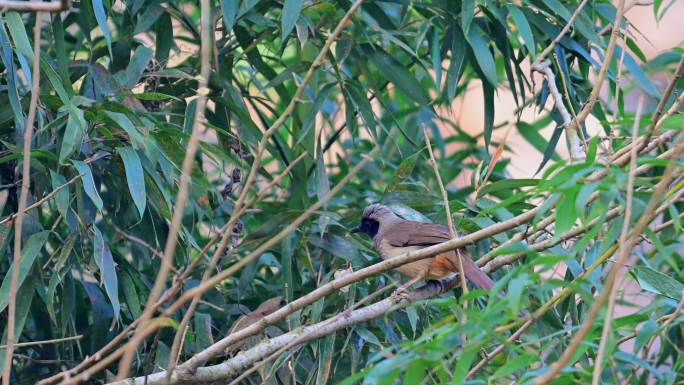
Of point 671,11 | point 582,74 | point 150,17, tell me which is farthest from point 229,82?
point 671,11

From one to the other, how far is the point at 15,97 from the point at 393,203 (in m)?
1.60

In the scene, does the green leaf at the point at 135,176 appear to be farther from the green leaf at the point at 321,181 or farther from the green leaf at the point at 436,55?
the green leaf at the point at 436,55

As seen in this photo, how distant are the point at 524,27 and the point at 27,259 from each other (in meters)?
2.20

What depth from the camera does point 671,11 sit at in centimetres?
964

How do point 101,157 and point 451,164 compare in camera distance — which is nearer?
point 101,157

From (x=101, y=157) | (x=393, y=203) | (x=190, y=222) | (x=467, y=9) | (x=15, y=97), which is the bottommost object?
(x=190, y=222)

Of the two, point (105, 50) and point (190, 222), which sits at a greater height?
point (105, 50)

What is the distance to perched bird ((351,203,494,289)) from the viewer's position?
3857 millimetres

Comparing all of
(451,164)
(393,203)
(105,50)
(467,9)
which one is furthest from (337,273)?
(451,164)

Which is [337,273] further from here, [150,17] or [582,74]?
[582,74]

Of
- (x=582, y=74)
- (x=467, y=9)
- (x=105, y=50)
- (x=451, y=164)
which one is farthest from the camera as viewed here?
(x=451, y=164)

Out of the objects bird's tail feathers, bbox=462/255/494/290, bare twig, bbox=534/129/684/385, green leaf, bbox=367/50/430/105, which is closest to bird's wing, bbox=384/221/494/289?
bird's tail feathers, bbox=462/255/494/290

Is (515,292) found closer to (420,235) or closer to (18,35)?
(18,35)

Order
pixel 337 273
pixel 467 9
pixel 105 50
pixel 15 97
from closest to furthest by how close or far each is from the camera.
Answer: pixel 15 97, pixel 337 273, pixel 467 9, pixel 105 50
